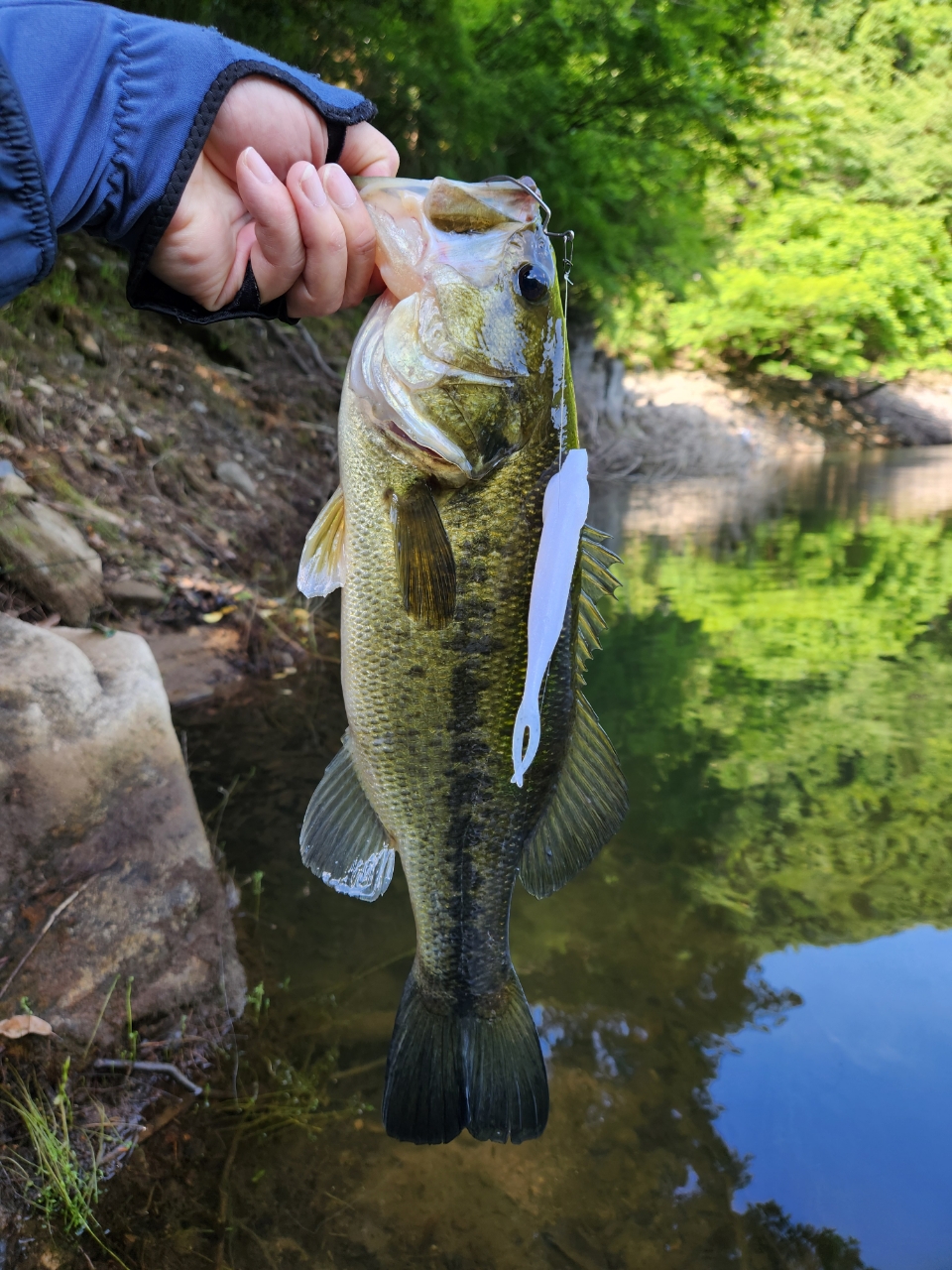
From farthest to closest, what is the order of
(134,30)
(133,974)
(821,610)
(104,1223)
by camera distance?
(821,610), (133,974), (104,1223), (134,30)

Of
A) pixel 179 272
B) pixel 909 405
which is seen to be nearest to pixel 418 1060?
pixel 179 272

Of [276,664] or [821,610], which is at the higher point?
[276,664]

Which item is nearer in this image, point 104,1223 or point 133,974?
point 104,1223

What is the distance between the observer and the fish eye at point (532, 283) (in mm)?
1738

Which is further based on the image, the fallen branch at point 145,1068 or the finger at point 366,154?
the fallen branch at point 145,1068

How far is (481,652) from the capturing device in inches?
71.1

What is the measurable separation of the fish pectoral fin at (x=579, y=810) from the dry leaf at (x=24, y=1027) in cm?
156

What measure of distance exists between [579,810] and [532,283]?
1.15 meters

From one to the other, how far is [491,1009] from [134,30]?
2.14 meters

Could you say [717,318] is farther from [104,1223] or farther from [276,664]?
[104,1223]

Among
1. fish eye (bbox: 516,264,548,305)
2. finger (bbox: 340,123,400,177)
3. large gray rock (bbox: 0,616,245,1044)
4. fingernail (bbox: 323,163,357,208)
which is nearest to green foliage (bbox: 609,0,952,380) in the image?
large gray rock (bbox: 0,616,245,1044)

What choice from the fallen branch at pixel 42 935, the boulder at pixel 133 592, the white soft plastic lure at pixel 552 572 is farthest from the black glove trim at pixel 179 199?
the boulder at pixel 133 592

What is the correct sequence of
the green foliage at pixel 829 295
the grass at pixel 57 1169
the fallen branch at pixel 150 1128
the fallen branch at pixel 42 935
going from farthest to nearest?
1. the green foliage at pixel 829 295
2. the fallen branch at pixel 42 935
3. the fallen branch at pixel 150 1128
4. the grass at pixel 57 1169

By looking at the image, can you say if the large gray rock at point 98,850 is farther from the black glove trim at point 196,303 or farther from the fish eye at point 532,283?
the fish eye at point 532,283
